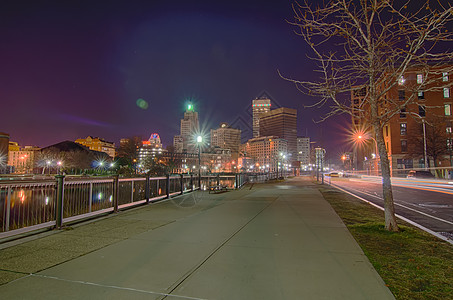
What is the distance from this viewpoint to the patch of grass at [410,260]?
11.1 feet

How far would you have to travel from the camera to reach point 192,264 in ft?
14.1

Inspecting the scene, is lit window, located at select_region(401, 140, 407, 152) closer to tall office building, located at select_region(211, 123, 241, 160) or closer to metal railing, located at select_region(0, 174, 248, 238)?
metal railing, located at select_region(0, 174, 248, 238)

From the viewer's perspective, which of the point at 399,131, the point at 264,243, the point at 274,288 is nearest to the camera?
the point at 274,288

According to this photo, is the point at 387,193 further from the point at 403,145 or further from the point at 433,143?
the point at 403,145

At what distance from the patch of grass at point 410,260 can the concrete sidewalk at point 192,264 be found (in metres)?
0.23

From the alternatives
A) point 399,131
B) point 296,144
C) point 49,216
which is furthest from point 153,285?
point 296,144

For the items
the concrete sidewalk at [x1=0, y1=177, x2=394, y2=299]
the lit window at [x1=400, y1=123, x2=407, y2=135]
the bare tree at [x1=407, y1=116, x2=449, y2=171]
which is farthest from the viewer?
the lit window at [x1=400, y1=123, x2=407, y2=135]

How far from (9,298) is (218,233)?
410cm

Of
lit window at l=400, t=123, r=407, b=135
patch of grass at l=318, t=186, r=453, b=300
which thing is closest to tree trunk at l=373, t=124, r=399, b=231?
patch of grass at l=318, t=186, r=453, b=300

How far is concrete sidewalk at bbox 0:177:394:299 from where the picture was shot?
333 cm

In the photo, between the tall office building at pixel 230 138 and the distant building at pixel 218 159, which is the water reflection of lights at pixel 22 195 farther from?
the tall office building at pixel 230 138

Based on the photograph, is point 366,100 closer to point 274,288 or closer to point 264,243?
point 264,243

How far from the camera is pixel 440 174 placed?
4134 cm

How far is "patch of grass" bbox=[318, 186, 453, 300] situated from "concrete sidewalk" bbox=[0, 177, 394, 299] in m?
0.23
